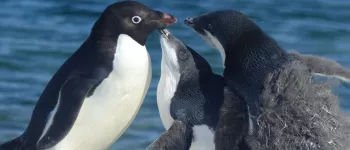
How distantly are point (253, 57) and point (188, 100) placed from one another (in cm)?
48

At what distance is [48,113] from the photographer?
5.49m

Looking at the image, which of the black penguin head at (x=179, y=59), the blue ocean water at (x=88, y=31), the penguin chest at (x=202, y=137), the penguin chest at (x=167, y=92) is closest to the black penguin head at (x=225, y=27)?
the black penguin head at (x=179, y=59)

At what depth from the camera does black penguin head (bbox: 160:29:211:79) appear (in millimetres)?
5520

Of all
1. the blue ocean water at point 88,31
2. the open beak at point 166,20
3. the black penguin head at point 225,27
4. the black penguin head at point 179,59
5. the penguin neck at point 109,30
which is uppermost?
the black penguin head at point 225,27

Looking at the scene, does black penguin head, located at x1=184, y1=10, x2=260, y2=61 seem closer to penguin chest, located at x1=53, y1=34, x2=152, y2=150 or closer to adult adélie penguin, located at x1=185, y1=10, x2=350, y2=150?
adult adélie penguin, located at x1=185, y1=10, x2=350, y2=150

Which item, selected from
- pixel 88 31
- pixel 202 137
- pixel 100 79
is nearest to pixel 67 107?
pixel 100 79

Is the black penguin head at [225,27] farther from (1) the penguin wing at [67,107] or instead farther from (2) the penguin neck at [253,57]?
(1) the penguin wing at [67,107]

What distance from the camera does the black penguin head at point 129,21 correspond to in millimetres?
5414

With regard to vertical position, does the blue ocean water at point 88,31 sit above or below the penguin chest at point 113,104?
below

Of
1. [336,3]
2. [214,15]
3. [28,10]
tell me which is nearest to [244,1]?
[336,3]

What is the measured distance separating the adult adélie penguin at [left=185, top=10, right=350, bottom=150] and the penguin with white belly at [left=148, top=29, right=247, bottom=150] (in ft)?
0.35

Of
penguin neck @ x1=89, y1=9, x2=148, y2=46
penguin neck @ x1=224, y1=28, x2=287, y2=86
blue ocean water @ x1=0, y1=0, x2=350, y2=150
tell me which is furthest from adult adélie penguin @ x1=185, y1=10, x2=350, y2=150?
blue ocean water @ x1=0, y1=0, x2=350, y2=150

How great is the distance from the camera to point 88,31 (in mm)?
10547

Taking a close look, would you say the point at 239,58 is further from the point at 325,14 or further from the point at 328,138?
the point at 325,14
